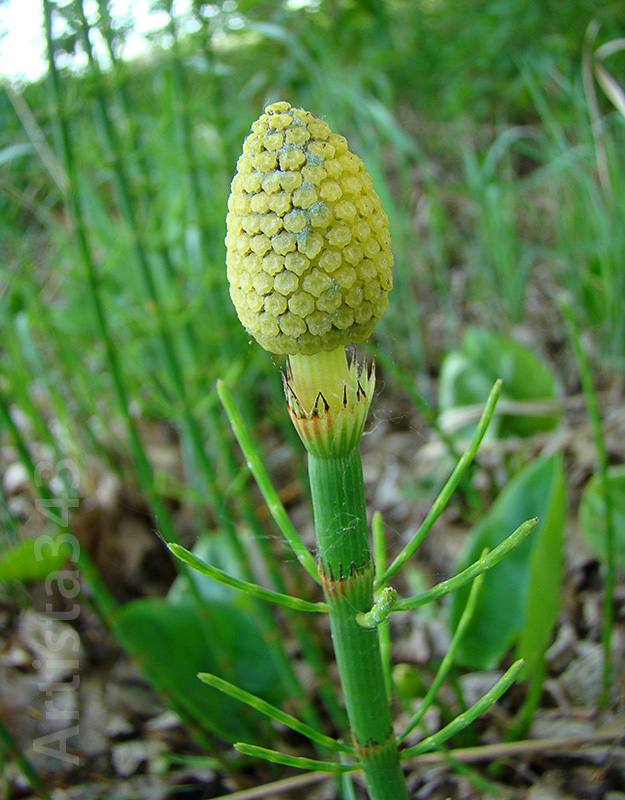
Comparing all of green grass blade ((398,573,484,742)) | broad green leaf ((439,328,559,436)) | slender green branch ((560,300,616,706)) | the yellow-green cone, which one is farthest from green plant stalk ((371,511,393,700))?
broad green leaf ((439,328,559,436))

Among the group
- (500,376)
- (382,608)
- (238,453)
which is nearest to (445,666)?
(382,608)

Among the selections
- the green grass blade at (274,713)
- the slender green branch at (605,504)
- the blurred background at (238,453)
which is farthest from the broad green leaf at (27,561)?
the slender green branch at (605,504)

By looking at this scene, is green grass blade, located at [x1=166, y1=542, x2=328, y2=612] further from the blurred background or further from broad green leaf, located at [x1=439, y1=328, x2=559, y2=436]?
broad green leaf, located at [x1=439, y1=328, x2=559, y2=436]

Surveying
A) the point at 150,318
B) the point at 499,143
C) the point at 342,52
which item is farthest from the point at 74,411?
the point at 342,52

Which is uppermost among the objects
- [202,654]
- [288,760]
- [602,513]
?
[288,760]

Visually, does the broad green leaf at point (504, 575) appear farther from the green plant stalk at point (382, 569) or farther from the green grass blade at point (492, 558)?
the green grass blade at point (492, 558)

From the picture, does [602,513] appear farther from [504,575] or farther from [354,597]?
[354,597]
